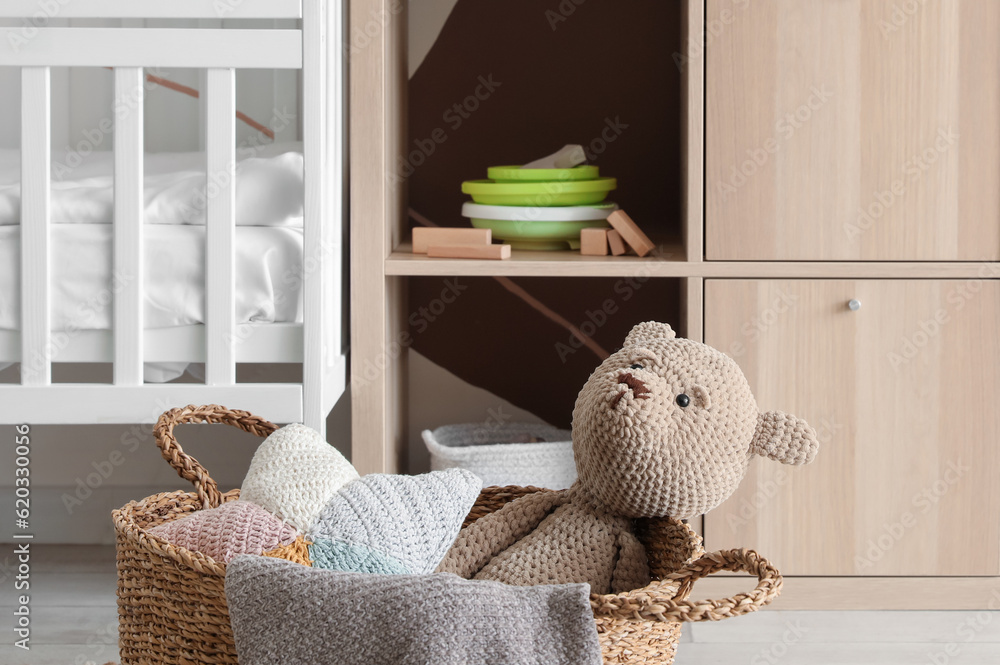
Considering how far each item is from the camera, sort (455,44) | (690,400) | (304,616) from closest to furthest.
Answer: (304,616) → (690,400) → (455,44)

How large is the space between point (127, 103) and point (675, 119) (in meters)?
0.97

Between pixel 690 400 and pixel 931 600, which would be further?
pixel 931 600

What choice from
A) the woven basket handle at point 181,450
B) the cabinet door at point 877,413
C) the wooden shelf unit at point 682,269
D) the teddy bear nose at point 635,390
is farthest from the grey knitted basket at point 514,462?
the teddy bear nose at point 635,390

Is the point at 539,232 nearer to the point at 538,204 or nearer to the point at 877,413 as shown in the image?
the point at 538,204

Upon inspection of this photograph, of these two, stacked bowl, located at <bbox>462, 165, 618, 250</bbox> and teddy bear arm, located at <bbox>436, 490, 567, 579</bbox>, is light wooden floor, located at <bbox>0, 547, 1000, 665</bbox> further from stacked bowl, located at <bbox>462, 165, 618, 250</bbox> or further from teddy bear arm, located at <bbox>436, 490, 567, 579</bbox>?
stacked bowl, located at <bbox>462, 165, 618, 250</bbox>

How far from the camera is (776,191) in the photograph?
1.24 meters

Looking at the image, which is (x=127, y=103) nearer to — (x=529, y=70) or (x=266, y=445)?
(x=266, y=445)

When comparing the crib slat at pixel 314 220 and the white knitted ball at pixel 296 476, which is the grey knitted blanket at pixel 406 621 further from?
the crib slat at pixel 314 220

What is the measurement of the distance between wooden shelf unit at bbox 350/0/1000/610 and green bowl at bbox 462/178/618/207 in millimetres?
95

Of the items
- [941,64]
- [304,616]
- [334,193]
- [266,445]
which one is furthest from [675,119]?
[304,616]

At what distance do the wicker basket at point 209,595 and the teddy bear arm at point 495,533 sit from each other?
0.10m

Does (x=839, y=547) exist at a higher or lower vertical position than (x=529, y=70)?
lower

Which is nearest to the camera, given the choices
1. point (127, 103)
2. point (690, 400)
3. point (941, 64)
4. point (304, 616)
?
point (304, 616)

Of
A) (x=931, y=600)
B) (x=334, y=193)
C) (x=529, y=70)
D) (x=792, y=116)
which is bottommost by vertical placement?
(x=931, y=600)
